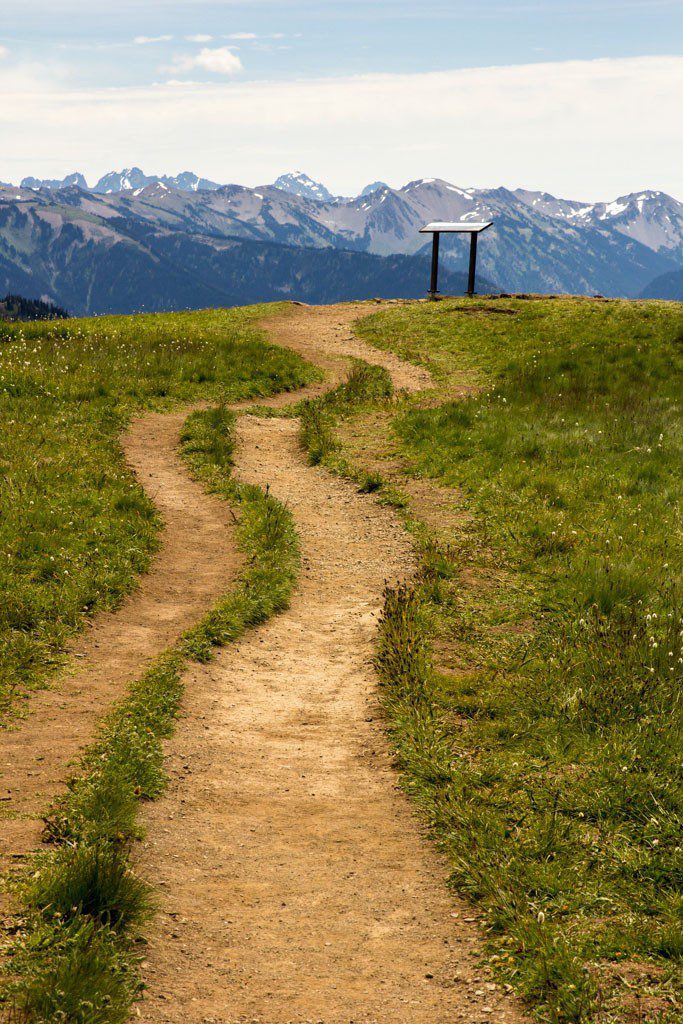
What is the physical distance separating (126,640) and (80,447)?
6.88 m

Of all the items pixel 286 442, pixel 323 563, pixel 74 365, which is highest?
pixel 74 365

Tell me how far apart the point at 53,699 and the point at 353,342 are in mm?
23689

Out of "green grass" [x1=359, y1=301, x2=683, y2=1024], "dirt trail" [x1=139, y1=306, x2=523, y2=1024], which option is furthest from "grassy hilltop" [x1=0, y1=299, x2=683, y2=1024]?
"dirt trail" [x1=139, y1=306, x2=523, y2=1024]

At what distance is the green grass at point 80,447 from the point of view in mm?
9867

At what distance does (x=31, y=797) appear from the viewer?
660 cm

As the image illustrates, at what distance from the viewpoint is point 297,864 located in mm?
6434

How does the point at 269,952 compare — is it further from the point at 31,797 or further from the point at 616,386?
the point at 616,386

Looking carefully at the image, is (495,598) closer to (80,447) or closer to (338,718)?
(338,718)

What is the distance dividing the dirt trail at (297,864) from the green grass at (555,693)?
1.15 feet

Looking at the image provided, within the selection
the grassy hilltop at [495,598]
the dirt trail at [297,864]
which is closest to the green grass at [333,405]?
the grassy hilltop at [495,598]

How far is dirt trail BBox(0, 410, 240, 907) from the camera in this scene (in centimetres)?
671

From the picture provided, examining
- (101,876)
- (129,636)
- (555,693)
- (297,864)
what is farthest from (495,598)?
(101,876)

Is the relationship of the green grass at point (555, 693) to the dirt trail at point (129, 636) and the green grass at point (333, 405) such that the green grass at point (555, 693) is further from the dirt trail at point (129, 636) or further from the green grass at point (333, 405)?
the dirt trail at point (129, 636)

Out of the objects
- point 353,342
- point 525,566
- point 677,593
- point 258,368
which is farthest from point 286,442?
point 353,342
